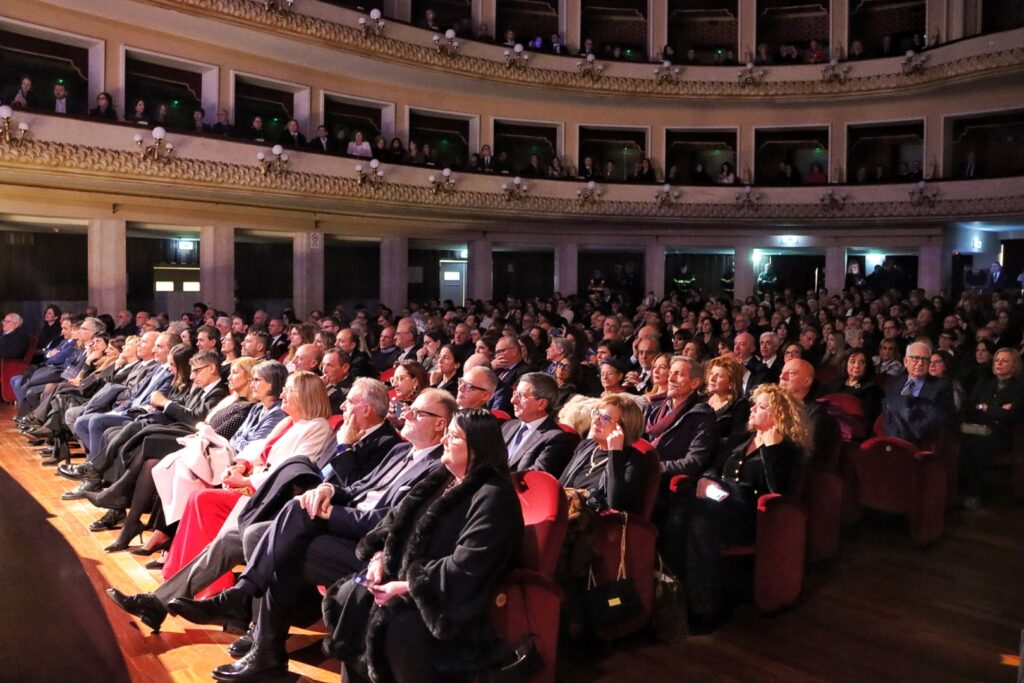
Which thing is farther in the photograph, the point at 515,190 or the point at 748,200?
the point at 748,200

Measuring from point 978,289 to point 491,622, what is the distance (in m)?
15.4

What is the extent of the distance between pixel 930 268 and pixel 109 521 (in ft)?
50.6

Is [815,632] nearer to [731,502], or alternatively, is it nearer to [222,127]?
[731,502]

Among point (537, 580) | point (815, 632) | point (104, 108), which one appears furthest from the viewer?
point (104, 108)

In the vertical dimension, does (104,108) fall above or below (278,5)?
below

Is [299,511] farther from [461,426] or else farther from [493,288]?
[493,288]

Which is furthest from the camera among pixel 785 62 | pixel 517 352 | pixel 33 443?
pixel 785 62

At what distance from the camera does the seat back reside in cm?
253

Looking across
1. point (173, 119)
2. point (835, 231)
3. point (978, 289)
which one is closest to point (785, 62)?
Answer: point (835, 231)

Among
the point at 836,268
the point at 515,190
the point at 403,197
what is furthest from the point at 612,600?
the point at 836,268

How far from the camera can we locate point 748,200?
1553cm

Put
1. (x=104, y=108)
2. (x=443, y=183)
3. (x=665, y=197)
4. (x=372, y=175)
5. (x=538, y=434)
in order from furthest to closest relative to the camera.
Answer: (x=665, y=197) < (x=443, y=183) < (x=372, y=175) < (x=104, y=108) < (x=538, y=434)

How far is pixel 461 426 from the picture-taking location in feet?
7.76

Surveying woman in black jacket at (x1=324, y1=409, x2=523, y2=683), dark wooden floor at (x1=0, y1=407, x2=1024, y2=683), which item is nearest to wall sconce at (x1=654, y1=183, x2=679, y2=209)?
dark wooden floor at (x1=0, y1=407, x2=1024, y2=683)
